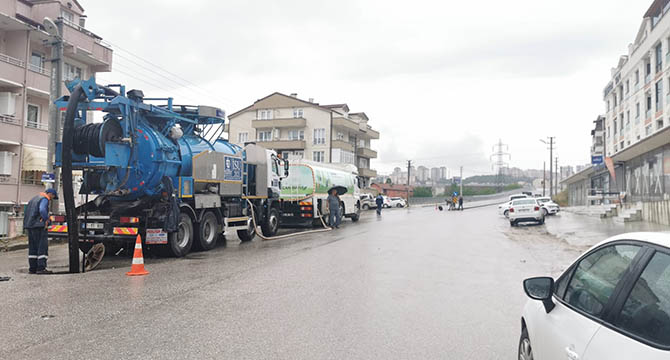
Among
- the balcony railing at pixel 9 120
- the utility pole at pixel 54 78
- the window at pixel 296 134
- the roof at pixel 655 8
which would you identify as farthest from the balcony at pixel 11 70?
the roof at pixel 655 8

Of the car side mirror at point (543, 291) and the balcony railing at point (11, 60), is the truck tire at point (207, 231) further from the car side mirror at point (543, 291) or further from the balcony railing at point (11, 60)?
the balcony railing at point (11, 60)

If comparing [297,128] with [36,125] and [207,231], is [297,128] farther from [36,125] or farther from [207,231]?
[207,231]

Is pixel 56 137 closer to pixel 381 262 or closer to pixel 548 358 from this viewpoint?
pixel 381 262

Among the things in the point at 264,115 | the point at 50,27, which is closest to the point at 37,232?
the point at 50,27

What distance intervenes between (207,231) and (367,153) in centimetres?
6260

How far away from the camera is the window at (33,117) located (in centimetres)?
2755

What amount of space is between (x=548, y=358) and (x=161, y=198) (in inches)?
424

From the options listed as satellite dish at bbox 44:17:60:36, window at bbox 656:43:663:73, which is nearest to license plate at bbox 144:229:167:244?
satellite dish at bbox 44:17:60:36

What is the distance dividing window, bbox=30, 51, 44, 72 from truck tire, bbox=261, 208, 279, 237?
58.0ft

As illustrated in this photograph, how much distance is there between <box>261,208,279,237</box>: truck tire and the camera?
18.6 m

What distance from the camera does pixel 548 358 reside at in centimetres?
318

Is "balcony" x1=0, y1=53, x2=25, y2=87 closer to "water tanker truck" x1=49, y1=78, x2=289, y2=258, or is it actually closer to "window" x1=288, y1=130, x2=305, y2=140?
"water tanker truck" x1=49, y1=78, x2=289, y2=258

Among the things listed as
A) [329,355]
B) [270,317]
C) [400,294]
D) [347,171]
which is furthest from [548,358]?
[347,171]

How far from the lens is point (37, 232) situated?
995 cm
